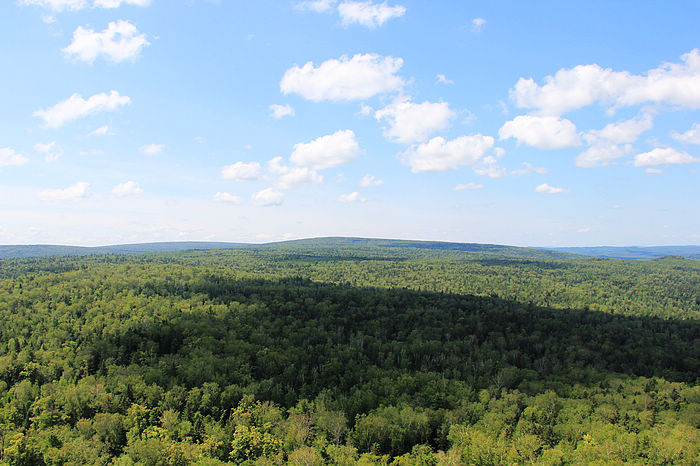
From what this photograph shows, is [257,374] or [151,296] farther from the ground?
[151,296]

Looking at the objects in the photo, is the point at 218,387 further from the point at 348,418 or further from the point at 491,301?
the point at 491,301

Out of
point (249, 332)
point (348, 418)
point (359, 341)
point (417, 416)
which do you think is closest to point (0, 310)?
point (249, 332)

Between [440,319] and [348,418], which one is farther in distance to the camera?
[440,319]

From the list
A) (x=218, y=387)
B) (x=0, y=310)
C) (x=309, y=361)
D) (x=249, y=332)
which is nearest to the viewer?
(x=218, y=387)

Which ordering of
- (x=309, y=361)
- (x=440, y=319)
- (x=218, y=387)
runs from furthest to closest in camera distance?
(x=440, y=319), (x=309, y=361), (x=218, y=387)

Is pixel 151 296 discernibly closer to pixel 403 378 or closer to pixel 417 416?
pixel 403 378

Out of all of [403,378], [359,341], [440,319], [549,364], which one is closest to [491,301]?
[440,319]

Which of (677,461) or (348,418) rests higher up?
(677,461)
